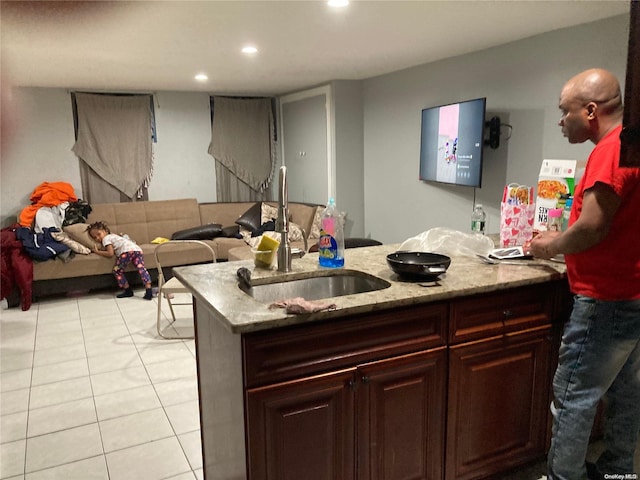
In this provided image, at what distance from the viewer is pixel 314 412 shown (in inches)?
62.9

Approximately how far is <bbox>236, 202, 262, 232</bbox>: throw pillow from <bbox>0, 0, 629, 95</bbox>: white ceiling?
1.80 metres

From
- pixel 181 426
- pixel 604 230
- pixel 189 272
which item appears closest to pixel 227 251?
pixel 181 426

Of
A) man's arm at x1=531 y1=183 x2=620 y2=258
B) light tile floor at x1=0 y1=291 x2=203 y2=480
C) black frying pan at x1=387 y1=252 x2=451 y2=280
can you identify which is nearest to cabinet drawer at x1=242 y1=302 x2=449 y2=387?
black frying pan at x1=387 y1=252 x2=451 y2=280

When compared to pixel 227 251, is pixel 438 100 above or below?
above

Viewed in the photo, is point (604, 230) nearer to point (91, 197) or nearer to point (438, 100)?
point (438, 100)

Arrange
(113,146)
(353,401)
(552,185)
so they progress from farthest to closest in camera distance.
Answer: (113,146) < (552,185) < (353,401)

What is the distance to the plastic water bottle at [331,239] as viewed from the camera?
210 cm

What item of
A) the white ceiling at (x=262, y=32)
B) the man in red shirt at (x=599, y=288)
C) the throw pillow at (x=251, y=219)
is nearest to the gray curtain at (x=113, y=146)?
the white ceiling at (x=262, y=32)

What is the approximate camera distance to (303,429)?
1.59 m

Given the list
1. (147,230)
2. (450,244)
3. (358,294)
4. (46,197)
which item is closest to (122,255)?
(147,230)

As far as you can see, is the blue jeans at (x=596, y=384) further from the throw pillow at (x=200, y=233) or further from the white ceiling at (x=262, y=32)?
the throw pillow at (x=200, y=233)

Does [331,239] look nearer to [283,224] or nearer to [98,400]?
[283,224]

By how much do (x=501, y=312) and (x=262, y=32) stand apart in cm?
227

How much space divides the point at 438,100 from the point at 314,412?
11.3 ft
